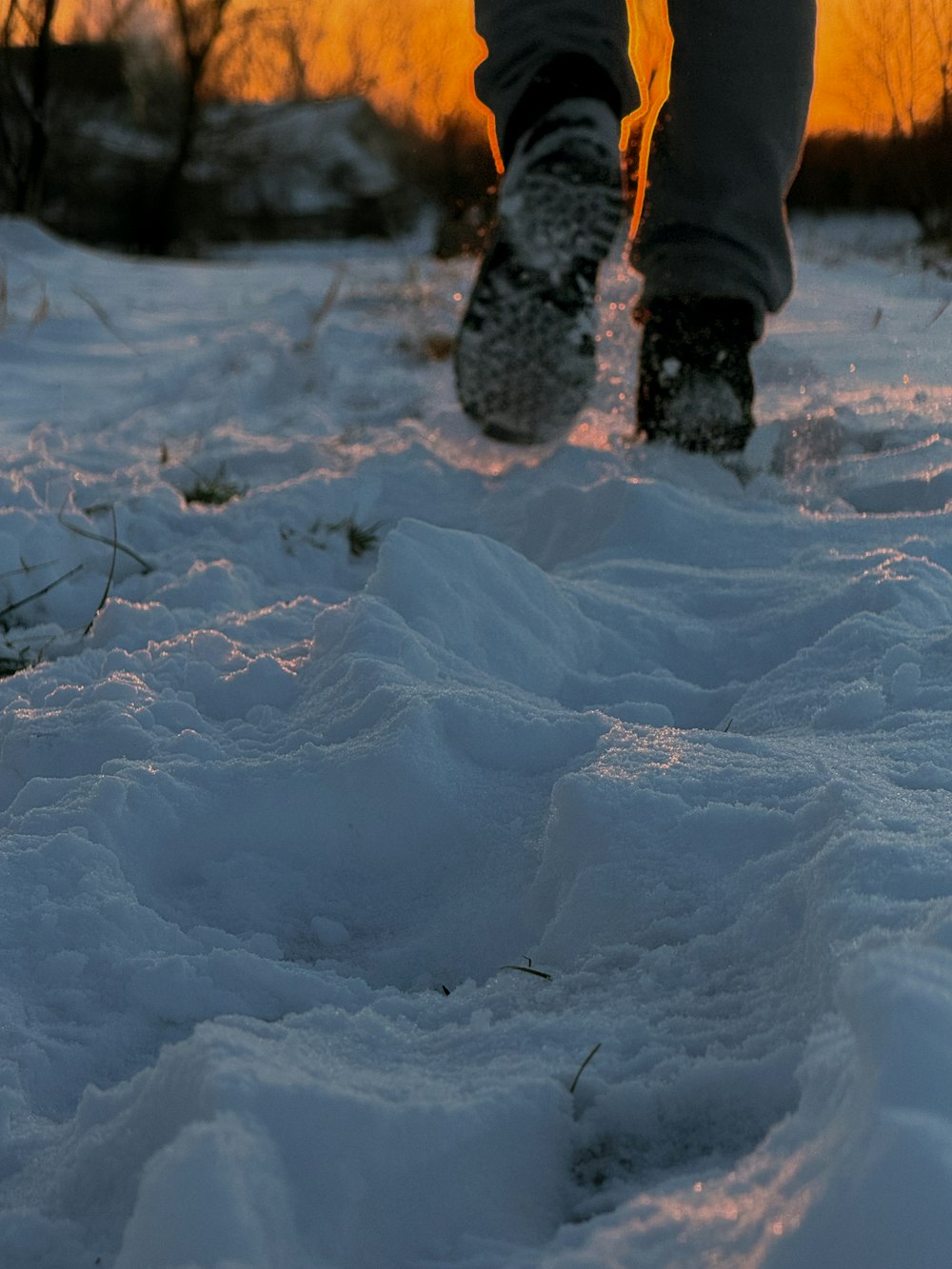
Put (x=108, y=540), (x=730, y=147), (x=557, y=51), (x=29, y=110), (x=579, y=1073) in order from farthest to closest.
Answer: (x=29, y=110) → (x=557, y=51) → (x=730, y=147) → (x=108, y=540) → (x=579, y=1073)

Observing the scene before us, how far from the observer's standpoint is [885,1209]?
0.47 m

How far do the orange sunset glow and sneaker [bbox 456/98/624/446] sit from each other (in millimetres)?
155

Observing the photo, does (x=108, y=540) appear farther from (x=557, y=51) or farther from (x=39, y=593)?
(x=557, y=51)

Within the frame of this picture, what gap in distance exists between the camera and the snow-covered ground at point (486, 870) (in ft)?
1.77

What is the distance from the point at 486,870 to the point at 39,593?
809 mm

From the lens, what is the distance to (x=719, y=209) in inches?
73.7

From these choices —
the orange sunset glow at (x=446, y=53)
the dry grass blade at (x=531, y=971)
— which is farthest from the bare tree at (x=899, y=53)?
the dry grass blade at (x=531, y=971)

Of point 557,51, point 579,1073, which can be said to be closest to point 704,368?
point 557,51

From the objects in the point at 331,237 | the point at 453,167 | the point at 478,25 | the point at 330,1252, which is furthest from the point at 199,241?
the point at 330,1252

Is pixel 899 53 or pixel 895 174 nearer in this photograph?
pixel 899 53

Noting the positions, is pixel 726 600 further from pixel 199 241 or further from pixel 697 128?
pixel 199 241

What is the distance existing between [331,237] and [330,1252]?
12.8 m

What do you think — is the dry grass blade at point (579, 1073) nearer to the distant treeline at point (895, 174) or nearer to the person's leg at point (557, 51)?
the person's leg at point (557, 51)

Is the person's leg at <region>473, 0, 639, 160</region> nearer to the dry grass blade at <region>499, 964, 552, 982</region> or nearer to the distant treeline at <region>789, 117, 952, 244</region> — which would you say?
the distant treeline at <region>789, 117, 952, 244</region>
